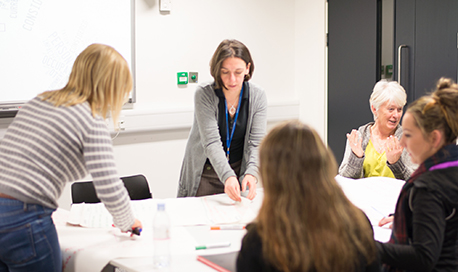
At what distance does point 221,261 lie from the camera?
1.48 metres

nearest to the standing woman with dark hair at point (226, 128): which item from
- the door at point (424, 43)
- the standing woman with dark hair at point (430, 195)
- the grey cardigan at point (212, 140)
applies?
the grey cardigan at point (212, 140)

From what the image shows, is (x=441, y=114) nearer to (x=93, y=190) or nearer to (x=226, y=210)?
(x=226, y=210)

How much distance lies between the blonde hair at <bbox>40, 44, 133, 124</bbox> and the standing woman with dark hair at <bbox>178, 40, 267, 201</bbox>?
2.68 ft

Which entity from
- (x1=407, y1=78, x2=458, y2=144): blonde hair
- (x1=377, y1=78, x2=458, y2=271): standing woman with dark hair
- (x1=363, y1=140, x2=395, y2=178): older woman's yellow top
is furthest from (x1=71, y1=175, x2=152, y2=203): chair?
(x1=407, y1=78, x2=458, y2=144): blonde hair

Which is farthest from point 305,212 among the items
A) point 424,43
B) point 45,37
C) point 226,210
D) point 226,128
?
point 424,43

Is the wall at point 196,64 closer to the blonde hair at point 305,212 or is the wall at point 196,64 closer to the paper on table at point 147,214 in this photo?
the paper on table at point 147,214

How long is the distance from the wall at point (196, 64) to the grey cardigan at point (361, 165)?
1.77m

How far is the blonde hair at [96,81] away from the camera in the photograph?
1461 millimetres

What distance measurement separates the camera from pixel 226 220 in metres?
1.90

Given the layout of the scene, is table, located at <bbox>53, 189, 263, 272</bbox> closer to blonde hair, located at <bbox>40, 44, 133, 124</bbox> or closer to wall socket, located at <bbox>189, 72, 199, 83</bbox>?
blonde hair, located at <bbox>40, 44, 133, 124</bbox>

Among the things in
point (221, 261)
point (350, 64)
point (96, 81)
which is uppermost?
point (350, 64)

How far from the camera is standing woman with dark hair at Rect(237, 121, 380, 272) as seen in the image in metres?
1.00

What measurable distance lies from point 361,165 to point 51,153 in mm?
1689

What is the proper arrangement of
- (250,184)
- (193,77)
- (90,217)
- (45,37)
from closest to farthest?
(90,217) → (250,184) → (45,37) → (193,77)
